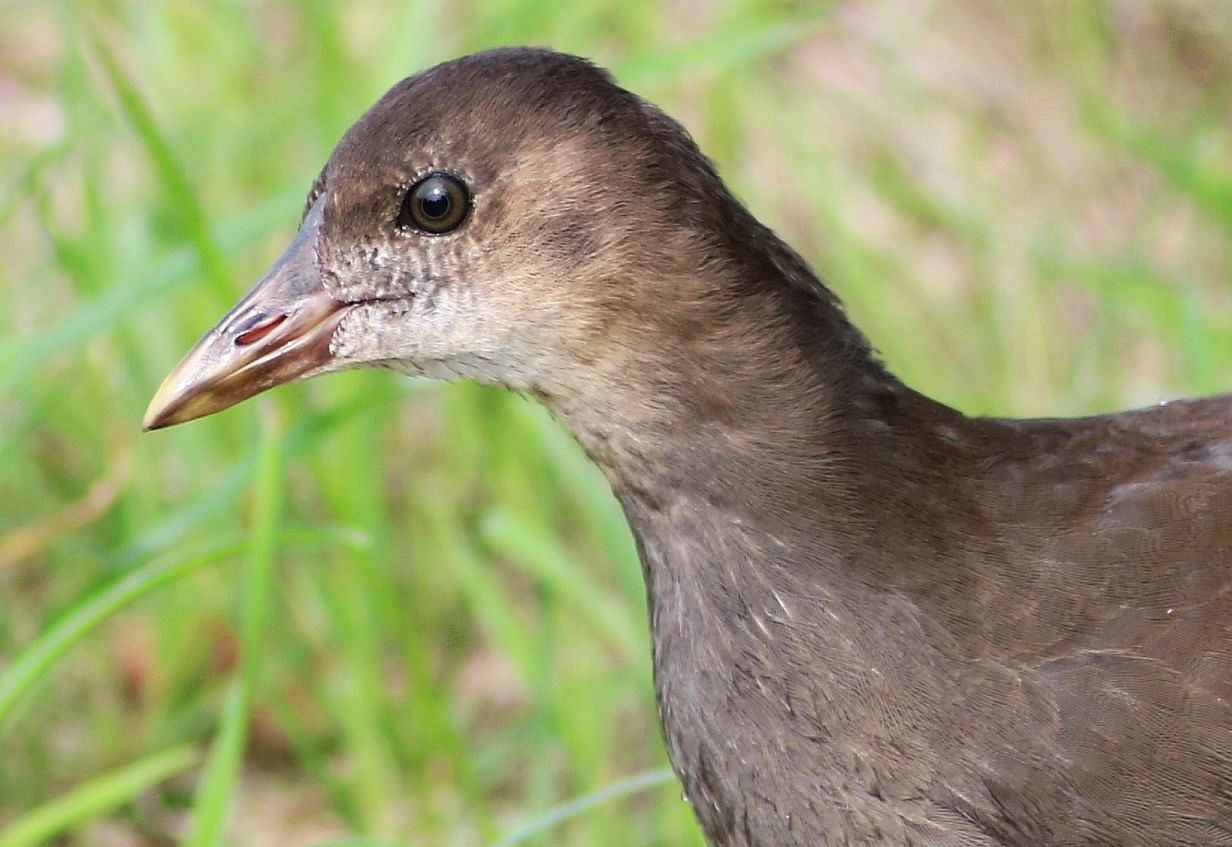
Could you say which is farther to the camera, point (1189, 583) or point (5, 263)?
point (5, 263)

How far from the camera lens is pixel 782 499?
1685mm

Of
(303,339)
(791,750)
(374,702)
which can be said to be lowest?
(791,750)

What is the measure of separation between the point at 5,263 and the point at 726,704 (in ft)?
6.77

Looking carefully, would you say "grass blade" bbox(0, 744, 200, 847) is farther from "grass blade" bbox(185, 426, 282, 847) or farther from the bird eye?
the bird eye

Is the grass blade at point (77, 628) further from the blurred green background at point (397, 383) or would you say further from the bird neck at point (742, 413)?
the bird neck at point (742, 413)

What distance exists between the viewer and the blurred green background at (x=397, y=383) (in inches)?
95.0

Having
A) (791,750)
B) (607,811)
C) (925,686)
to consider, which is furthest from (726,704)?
(607,811)

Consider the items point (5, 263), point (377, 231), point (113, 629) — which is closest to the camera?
point (377, 231)

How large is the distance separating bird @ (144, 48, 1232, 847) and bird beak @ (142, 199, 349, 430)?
39mm

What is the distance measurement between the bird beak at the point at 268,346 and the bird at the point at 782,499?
4 centimetres

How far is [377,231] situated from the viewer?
5.73 feet

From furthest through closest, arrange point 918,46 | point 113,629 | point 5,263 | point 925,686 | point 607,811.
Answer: point 918,46 < point 5,263 < point 113,629 < point 607,811 < point 925,686

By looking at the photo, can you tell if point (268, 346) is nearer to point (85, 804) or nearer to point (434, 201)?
point (434, 201)

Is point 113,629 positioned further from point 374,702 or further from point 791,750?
point 791,750
